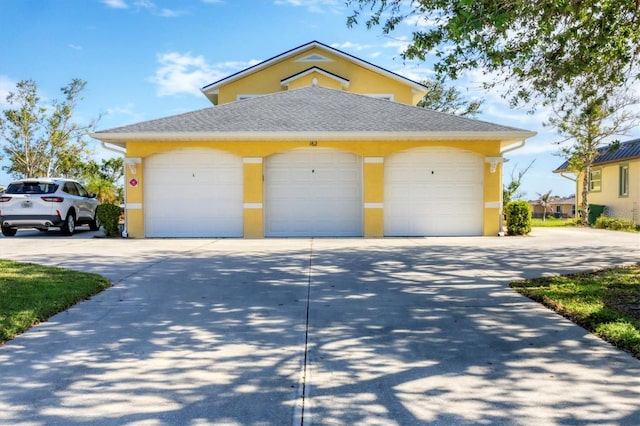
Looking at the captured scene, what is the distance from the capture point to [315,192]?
14508 millimetres

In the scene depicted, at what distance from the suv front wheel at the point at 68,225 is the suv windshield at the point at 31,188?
38.5 inches

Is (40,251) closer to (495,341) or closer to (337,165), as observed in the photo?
(337,165)

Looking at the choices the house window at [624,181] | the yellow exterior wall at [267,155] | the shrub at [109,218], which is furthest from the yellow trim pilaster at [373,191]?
the house window at [624,181]

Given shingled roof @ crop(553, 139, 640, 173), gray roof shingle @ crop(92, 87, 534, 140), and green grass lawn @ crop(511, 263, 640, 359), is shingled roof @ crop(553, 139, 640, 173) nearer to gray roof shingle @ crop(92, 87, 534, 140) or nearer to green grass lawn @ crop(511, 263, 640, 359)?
gray roof shingle @ crop(92, 87, 534, 140)

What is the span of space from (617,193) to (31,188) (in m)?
24.6

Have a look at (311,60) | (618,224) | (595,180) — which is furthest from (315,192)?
(595,180)

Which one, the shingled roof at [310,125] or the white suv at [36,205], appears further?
the white suv at [36,205]

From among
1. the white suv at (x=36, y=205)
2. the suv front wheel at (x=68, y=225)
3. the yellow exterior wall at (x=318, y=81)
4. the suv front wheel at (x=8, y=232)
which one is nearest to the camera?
the white suv at (x=36, y=205)

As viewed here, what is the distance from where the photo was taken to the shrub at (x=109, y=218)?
14.5m

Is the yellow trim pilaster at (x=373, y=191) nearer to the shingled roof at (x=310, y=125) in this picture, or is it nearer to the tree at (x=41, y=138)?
the shingled roof at (x=310, y=125)

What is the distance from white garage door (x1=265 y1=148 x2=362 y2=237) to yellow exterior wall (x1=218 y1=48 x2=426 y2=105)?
750 cm

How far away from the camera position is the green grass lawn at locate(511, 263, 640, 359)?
4582mm

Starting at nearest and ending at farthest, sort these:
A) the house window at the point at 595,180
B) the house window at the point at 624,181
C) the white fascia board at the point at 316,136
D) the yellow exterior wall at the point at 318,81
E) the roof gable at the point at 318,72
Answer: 1. the white fascia board at the point at 316,136
2. the roof gable at the point at 318,72
3. the yellow exterior wall at the point at 318,81
4. the house window at the point at 624,181
5. the house window at the point at 595,180

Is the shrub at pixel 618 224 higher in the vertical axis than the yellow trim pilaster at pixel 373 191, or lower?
lower
